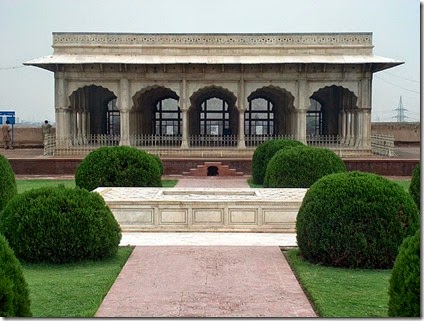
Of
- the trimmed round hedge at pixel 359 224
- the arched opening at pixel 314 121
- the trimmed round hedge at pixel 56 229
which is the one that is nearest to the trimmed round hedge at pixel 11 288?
the trimmed round hedge at pixel 56 229

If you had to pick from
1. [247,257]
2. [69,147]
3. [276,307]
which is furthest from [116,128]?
[276,307]

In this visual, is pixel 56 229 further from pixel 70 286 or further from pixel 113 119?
pixel 113 119

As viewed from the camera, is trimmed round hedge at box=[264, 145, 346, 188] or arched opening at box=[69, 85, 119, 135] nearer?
trimmed round hedge at box=[264, 145, 346, 188]

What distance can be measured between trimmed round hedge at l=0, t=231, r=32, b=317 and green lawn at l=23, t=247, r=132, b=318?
101 centimetres

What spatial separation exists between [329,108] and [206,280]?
2167 cm

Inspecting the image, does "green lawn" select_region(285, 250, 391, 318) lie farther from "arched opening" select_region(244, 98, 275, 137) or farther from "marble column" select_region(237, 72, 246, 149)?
"arched opening" select_region(244, 98, 275, 137)

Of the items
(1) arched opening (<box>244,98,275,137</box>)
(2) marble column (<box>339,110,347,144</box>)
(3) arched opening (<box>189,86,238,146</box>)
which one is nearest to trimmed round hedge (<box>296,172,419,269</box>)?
(2) marble column (<box>339,110,347,144</box>)

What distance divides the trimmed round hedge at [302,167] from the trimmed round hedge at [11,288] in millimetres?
9190

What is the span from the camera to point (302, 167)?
13.1 meters

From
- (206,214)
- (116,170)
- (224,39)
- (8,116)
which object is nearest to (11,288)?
(206,214)

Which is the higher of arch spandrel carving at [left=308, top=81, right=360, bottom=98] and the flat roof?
the flat roof

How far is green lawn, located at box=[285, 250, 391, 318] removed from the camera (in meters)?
5.30

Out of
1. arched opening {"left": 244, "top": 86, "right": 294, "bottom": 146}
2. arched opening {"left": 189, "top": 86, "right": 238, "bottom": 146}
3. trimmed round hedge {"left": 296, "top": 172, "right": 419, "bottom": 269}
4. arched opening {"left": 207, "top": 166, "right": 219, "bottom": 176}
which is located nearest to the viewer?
trimmed round hedge {"left": 296, "top": 172, "right": 419, "bottom": 269}

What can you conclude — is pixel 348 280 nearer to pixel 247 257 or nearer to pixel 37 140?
pixel 247 257
